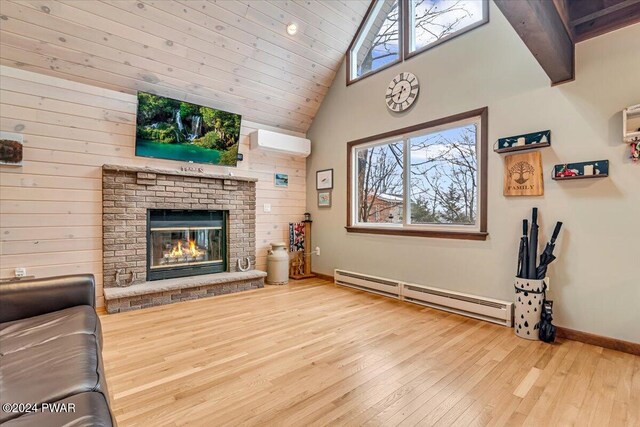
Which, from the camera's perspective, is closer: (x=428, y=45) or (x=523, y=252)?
(x=523, y=252)

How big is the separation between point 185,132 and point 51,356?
9.87 feet

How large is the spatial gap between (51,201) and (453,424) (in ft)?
12.8

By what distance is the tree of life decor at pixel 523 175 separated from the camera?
2693 millimetres

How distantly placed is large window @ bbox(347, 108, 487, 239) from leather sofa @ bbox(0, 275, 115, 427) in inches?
122

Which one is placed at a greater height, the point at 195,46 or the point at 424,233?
the point at 195,46

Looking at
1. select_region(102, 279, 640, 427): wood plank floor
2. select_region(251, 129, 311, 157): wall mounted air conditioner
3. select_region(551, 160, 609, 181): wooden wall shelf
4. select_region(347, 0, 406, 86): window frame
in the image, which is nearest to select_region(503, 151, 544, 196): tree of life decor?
select_region(551, 160, 609, 181): wooden wall shelf

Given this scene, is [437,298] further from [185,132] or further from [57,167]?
[57,167]

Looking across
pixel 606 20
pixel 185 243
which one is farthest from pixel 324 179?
pixel 606 20

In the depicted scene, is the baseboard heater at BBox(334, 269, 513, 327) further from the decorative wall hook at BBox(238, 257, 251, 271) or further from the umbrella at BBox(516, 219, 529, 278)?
the decorative wall hook at BBox(238, 257, 251, 271)

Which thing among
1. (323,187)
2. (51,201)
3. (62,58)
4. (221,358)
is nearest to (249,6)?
(62,58)

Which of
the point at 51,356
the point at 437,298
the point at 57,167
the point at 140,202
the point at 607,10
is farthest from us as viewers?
the point at 140,202

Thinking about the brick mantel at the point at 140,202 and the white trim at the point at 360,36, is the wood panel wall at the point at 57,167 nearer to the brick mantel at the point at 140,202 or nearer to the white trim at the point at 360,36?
the brick mantel at the point at 140,202

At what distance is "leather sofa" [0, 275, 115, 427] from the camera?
93cm

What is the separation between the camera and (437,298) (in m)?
3.31
